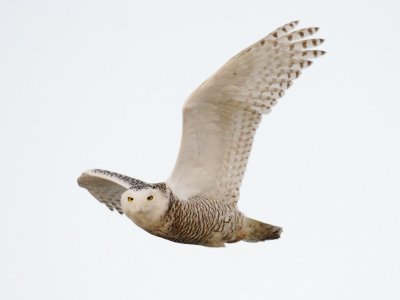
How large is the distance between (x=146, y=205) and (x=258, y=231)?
1646 mm

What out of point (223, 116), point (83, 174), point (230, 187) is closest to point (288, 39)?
point (223, 116)

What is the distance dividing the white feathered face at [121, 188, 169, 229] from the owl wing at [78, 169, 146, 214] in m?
0.70

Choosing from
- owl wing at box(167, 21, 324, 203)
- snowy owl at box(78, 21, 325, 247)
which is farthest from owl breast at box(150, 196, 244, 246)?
owl wing at box(167, 21, 324, 203)

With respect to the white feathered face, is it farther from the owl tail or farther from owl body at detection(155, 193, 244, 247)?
the owl tail

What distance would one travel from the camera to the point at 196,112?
382 inches

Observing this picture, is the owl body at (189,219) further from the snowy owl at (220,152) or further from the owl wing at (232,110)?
the owl wing at (232,110)

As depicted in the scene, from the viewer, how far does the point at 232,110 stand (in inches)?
392

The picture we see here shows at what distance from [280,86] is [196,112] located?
101cm

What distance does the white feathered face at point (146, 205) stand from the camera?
932cm

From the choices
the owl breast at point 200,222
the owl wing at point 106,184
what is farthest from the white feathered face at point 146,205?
the owl wing at point 106,184

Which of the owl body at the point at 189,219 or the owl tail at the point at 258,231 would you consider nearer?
the owl body at the point at 189,219

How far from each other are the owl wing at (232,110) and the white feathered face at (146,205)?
0.74 metres

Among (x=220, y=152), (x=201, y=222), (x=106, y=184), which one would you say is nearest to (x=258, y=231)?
(x=201, y=222)

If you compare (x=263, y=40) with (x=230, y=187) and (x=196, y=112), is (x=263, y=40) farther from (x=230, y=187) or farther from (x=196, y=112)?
(x=230, y=187)
